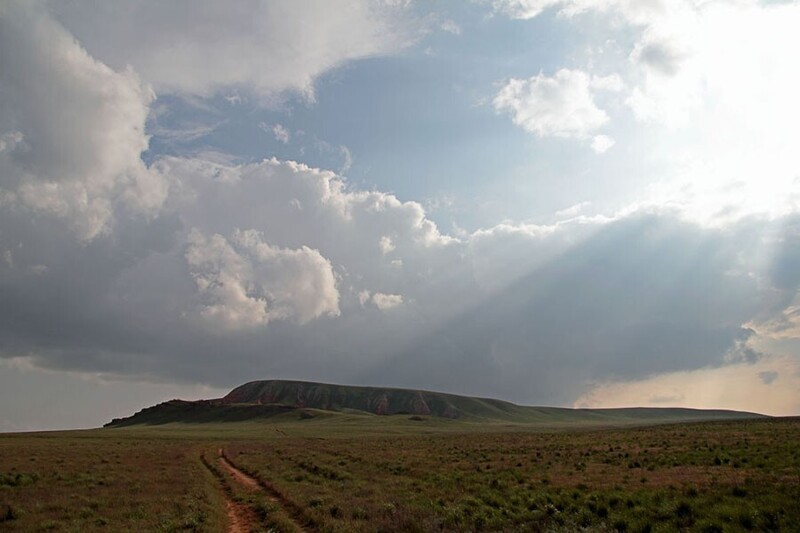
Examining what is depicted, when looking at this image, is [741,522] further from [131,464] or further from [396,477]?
[131,464]

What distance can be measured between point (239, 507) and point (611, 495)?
14.9 m

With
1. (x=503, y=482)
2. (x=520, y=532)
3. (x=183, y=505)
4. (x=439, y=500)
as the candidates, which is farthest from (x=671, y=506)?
(x=183, y=505)

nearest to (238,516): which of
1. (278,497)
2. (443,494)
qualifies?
(278,497)

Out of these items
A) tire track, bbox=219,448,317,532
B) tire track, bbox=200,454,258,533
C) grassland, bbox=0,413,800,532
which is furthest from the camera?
tire track, bbox=200,454,258,533

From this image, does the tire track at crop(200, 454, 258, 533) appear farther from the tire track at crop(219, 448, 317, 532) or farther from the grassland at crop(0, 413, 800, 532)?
the tire track at crop(219, 448, 317, 532)

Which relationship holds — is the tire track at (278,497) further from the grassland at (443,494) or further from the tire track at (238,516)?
the tire track at (238,516)

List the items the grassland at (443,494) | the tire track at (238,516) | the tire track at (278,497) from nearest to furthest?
the grassland at (443,494), the tire track at (278,497), the tire track at (238,516)

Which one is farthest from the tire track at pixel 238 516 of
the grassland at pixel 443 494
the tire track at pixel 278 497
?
the tire track at pixel 278 497

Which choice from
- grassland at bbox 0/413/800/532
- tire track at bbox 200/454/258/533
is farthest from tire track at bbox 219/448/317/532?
tire track at bbox 200/454/258/533

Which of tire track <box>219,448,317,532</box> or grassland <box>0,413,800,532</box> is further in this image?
tire track <box>219,448,317,532</box>

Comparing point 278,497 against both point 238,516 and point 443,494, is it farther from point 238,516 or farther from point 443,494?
point 443,494

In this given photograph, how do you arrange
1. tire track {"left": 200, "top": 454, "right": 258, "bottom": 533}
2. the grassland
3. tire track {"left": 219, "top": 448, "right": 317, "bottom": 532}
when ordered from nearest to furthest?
1. the grassland
2. tire track {"left": 219, "top": 448, "right": 317, "bottom": 532}
3. tire track {"left": 200, "top": 454, "right": 258, "bottom": 533}

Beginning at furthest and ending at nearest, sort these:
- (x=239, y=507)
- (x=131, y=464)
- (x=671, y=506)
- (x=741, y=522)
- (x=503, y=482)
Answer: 1. (x=131, y=464)
2. (x=503, y=482)
3. (x=239, y=507)
4. (x=671, y=506)
5. (x=741, y=522)

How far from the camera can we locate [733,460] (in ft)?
97.7
